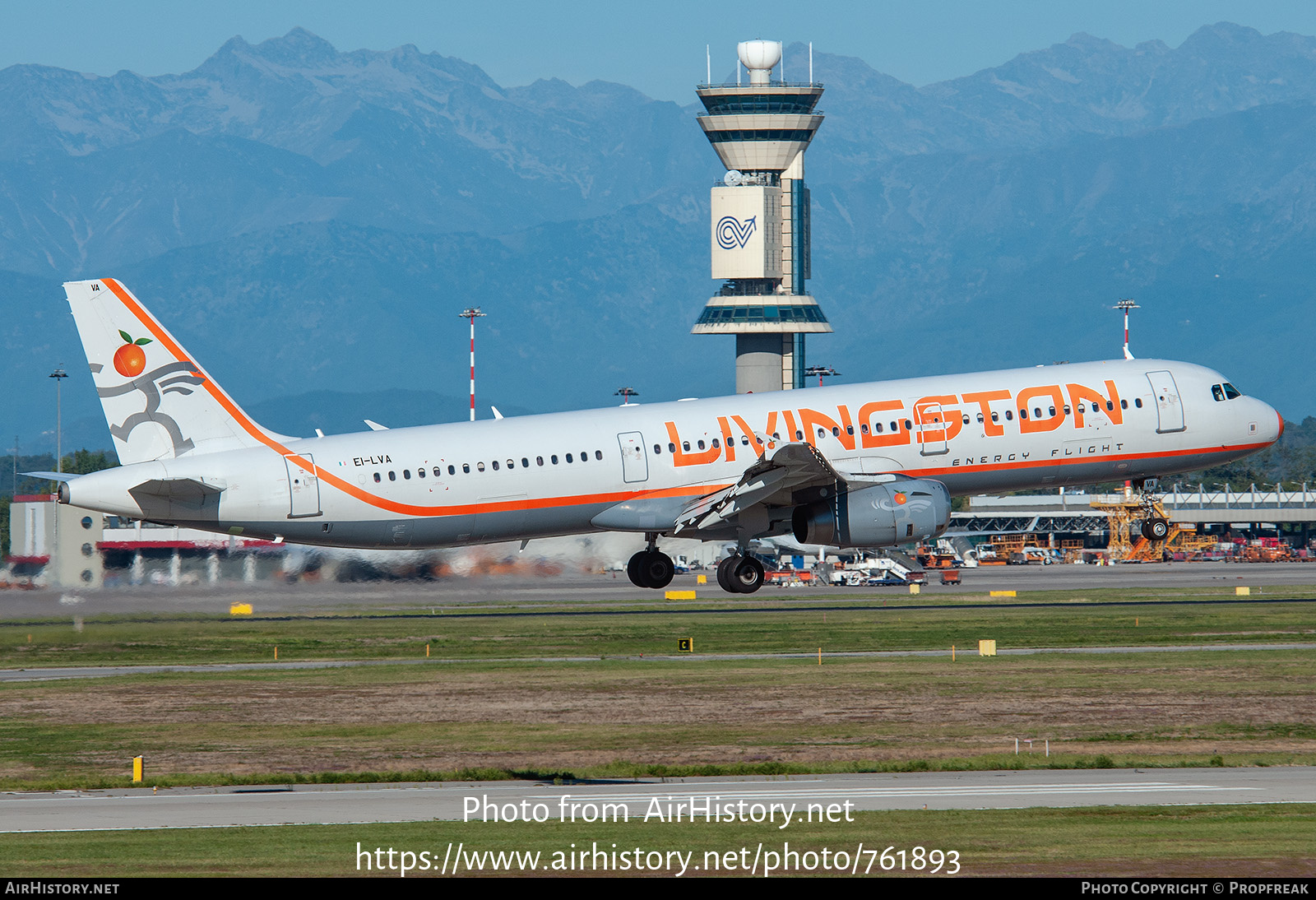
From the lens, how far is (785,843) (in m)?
24.9

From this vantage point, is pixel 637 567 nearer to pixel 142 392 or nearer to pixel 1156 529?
pixel 142 392

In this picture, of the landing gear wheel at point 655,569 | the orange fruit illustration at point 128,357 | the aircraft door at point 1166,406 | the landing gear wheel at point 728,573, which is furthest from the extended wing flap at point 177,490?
the aircraft door at point 1166,406

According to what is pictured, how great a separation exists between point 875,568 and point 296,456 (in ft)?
242

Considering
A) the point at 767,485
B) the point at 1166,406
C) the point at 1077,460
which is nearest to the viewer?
the point at 767,485

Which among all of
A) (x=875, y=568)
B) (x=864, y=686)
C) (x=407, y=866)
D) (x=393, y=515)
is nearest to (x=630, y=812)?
(x=407, y=866)

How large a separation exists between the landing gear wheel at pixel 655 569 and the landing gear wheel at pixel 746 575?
195 cm

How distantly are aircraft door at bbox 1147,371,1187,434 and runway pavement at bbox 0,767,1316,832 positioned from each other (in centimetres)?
2255

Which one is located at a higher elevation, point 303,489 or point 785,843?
point 303,489

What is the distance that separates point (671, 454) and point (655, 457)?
19.5 inches

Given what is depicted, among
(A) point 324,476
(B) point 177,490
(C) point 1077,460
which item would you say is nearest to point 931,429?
(C) point 1077,460

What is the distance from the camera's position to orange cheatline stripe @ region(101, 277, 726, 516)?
159 ft

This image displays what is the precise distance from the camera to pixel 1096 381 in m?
53.2

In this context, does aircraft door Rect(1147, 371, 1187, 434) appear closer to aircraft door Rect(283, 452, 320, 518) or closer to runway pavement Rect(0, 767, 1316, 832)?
runway pavement Rect(0, 767, 1316, 832)

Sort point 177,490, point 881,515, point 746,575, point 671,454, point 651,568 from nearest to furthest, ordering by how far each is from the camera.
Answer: point 177,490 → point 881,515 → point 671,454 → point 746,575 → point 651,568
